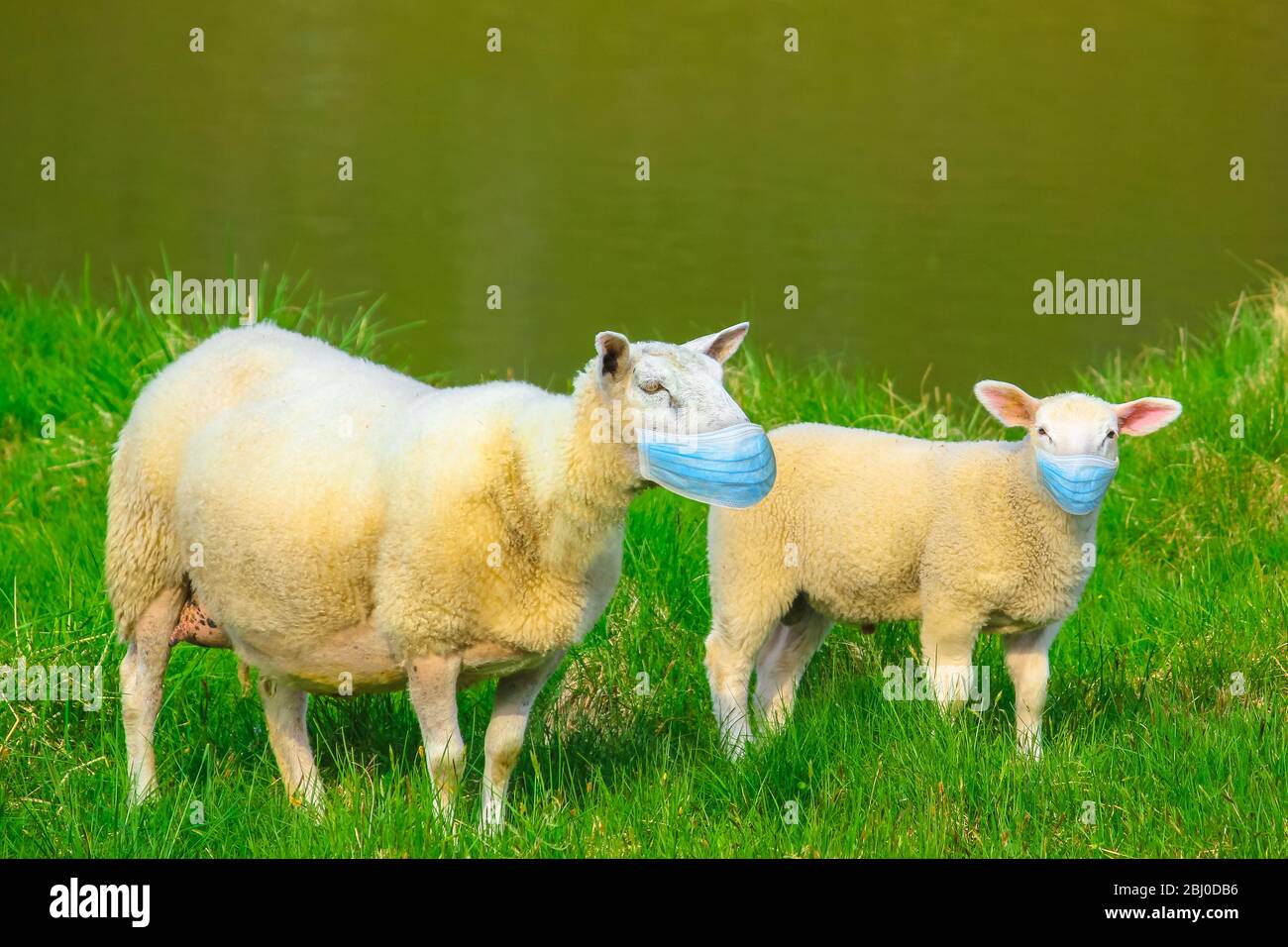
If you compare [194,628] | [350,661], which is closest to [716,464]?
[350,661]

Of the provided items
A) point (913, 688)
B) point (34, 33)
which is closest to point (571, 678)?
point (913, 688)

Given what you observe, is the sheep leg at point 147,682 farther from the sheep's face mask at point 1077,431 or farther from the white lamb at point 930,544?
the sheep's face mask at point 1077,431

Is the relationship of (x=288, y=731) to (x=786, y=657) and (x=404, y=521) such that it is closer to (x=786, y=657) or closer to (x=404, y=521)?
(x=404, y=521)

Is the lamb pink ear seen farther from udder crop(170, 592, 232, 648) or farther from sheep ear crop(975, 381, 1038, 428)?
udder crop(170, 592, 232, 648)

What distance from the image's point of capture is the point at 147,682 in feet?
17.7

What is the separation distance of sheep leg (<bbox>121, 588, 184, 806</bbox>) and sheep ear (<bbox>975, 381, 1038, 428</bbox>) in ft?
8.44

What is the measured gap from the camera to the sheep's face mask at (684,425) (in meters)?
4.46

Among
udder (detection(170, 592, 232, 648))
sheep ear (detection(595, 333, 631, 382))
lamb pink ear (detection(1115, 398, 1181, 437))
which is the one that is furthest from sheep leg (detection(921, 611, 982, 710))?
udder (detection(170, 592, 232, 648))

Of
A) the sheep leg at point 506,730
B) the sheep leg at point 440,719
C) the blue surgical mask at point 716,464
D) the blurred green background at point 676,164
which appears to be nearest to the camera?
the blue surgical mask at point 716,464

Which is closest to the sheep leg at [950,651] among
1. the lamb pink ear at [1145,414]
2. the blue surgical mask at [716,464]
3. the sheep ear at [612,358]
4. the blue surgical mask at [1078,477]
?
the blue surgical mask at [1078,477]

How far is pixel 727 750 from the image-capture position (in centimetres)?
564

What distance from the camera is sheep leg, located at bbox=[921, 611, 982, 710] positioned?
5613mm

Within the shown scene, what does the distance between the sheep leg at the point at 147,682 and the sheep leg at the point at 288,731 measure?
0.31m
